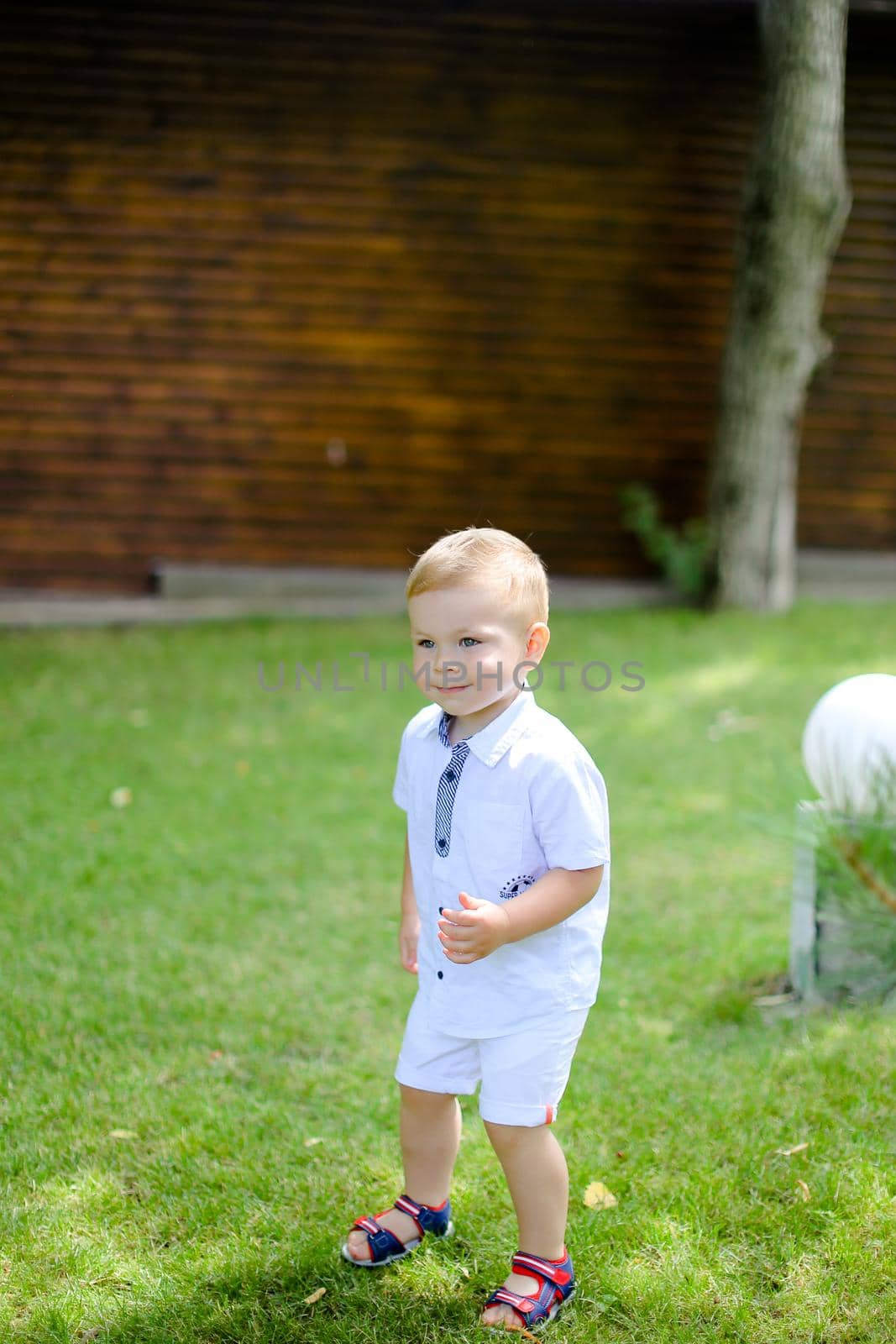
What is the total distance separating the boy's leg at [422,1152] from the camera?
1963 mm

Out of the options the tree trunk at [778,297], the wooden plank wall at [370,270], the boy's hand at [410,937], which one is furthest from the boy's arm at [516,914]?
the wooden plank wall at [370,270]

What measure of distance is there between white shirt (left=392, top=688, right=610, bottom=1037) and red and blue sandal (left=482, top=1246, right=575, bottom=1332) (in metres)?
0.41

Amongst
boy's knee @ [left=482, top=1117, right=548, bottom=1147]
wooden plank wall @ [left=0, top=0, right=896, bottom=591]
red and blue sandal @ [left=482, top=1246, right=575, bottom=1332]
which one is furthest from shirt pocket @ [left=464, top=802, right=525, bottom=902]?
wooden plank wall @ [left=0, top=0, right=896, bottom=591]

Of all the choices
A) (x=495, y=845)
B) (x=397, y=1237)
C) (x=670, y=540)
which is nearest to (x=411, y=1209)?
(x=397, y=1237)

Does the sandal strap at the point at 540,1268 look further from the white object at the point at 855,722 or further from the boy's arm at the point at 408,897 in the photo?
the white object at the point at 855,722

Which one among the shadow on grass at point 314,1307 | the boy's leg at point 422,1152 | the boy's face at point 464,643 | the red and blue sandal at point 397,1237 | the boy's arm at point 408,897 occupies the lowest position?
the shadow on grass at point 314,1307

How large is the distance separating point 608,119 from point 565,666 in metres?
3.47

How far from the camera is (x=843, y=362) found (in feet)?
24.9

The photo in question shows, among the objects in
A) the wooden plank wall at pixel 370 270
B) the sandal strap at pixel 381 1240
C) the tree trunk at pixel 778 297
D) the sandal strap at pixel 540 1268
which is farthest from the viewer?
the wooden plank wall at pixel 370 270

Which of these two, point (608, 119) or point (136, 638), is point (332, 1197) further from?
point (608, 119)

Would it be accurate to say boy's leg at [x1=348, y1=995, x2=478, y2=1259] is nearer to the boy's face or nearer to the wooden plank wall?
the boy's face

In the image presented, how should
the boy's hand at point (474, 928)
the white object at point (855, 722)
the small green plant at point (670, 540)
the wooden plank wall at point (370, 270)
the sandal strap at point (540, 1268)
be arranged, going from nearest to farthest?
1. the boy's hand at point (474, 928)
2. the sandal strap at point (540, 1268)
3. the white object at point (855, 722)
4. the wooden plank wall at point (370, 270)
5. the small green plant at point (670, 540)

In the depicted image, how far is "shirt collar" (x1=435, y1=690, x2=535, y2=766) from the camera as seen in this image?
183cm

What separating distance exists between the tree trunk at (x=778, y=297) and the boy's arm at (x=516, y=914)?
199 inches
